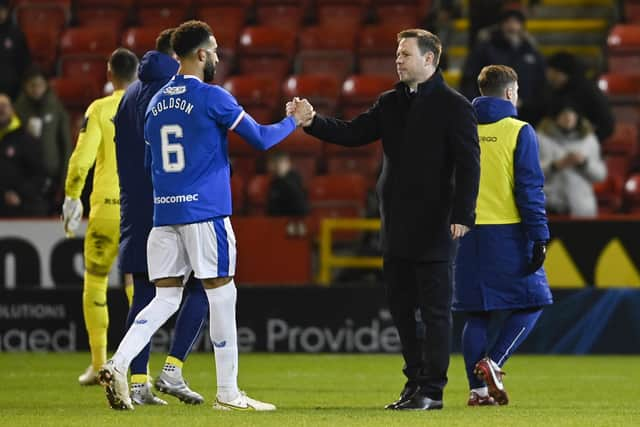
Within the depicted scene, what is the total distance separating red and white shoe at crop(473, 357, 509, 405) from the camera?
818 centimetres

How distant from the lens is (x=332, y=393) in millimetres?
9656

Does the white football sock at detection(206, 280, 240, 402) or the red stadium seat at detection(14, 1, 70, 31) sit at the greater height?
the red stadium seat at detection(14, 1, 70, 31)

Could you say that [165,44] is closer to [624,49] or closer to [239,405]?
→ [239,405]

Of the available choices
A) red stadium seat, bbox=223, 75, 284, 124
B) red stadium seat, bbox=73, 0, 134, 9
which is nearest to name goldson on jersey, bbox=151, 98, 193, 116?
red stadium seat, bbox=223, 75, 284, 124

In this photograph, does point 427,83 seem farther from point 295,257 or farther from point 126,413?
point 295,257

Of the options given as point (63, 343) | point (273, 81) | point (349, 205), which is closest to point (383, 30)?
point (273, 81)

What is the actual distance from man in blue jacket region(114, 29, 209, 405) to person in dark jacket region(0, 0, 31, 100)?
8.28 m

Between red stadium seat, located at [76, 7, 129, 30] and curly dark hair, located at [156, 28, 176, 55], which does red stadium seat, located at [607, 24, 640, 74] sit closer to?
red stadium seat, located at [76, 7, 129, 30]

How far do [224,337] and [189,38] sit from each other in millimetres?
1517

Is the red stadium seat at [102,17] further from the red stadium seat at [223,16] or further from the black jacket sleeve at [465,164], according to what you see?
the black jacket sleeve at [465,164]

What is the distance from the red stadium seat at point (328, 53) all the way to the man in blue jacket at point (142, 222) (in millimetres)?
9057

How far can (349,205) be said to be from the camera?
15.4 metres

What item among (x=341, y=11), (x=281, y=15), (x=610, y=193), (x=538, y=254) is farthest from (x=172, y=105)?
(x=281, y=15)

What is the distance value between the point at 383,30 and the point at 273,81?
150 cm
